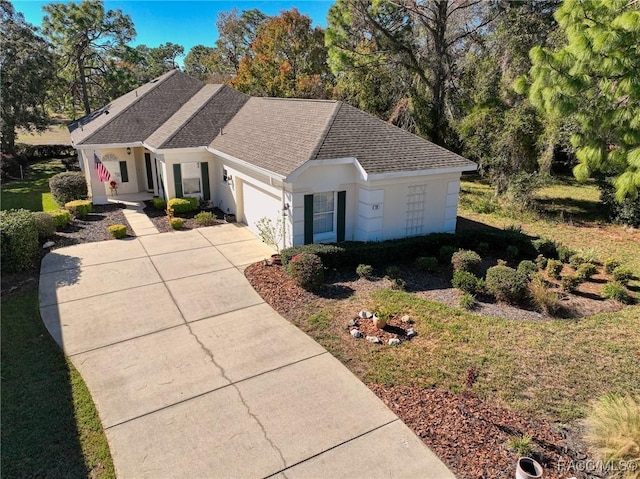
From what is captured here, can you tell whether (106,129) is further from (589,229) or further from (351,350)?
(589,229)

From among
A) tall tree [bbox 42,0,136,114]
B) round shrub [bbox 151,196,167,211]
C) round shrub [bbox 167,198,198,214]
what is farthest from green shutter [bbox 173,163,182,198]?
tall tree [bbox 42,0,136,114]

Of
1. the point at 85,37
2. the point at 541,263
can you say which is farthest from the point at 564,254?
the point at 85,37

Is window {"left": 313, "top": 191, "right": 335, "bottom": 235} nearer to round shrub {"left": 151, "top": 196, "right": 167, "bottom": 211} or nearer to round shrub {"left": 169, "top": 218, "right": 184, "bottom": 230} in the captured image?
round shrub {"left": 169, "top": 218, "right": 184, "bottom": 230}

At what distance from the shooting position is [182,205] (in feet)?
57.9

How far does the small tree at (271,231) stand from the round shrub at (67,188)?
385 inches

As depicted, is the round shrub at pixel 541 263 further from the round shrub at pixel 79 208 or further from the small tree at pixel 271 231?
the round shrub at pixel 79 208

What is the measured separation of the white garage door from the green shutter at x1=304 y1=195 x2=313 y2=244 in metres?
1.06

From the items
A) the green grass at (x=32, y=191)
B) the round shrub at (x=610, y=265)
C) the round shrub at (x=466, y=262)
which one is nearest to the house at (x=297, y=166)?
the round shrub at (x=466, y=262)

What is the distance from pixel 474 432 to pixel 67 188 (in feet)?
63.3

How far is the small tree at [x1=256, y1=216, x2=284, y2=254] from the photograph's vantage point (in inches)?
550

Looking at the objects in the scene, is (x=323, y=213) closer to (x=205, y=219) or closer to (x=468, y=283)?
(x=468, y=283)

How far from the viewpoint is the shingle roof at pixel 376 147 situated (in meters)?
13.3

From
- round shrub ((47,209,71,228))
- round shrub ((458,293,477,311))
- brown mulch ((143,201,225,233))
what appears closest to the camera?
round shrub ((458,293,477,311))

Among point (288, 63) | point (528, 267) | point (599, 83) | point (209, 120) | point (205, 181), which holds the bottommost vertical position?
point (528, 267)
